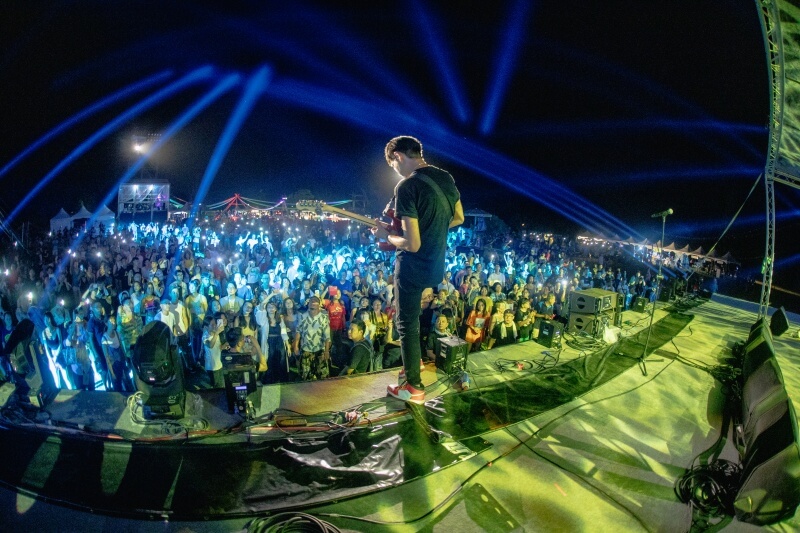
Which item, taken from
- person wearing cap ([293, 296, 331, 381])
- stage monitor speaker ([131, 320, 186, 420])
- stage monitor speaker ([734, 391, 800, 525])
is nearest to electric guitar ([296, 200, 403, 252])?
stage monitor speaker ([131, 320, 186, 420])

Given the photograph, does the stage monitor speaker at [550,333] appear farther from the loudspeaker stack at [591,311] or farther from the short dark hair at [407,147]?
the short dark hair at [407,147]

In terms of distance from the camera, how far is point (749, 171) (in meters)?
32.9

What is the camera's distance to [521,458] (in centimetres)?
257

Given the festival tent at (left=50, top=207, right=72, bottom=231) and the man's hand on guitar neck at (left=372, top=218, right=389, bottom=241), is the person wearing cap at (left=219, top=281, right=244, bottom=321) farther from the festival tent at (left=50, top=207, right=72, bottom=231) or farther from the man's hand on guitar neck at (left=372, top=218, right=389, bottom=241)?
the festival tent at (left=50, top=207, right=72, bottom=231)

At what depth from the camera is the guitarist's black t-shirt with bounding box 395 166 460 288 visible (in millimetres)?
2709

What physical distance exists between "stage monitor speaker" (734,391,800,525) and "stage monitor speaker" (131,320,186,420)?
3.71 metres

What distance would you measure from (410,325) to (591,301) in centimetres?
422

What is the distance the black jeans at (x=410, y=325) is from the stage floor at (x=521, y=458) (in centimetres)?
33

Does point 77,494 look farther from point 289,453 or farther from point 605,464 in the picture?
point 605,464

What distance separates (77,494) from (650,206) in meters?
48.4

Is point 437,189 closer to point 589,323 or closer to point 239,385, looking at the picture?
point 239,385

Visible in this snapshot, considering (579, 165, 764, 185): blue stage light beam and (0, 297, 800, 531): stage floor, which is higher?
(579, 165, 764, 185): blue stage light beam

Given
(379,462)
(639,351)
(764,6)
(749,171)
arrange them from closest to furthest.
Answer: (379,462), (764,6), (639,351), (749,171)

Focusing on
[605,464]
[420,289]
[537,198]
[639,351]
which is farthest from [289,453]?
[537,198]
